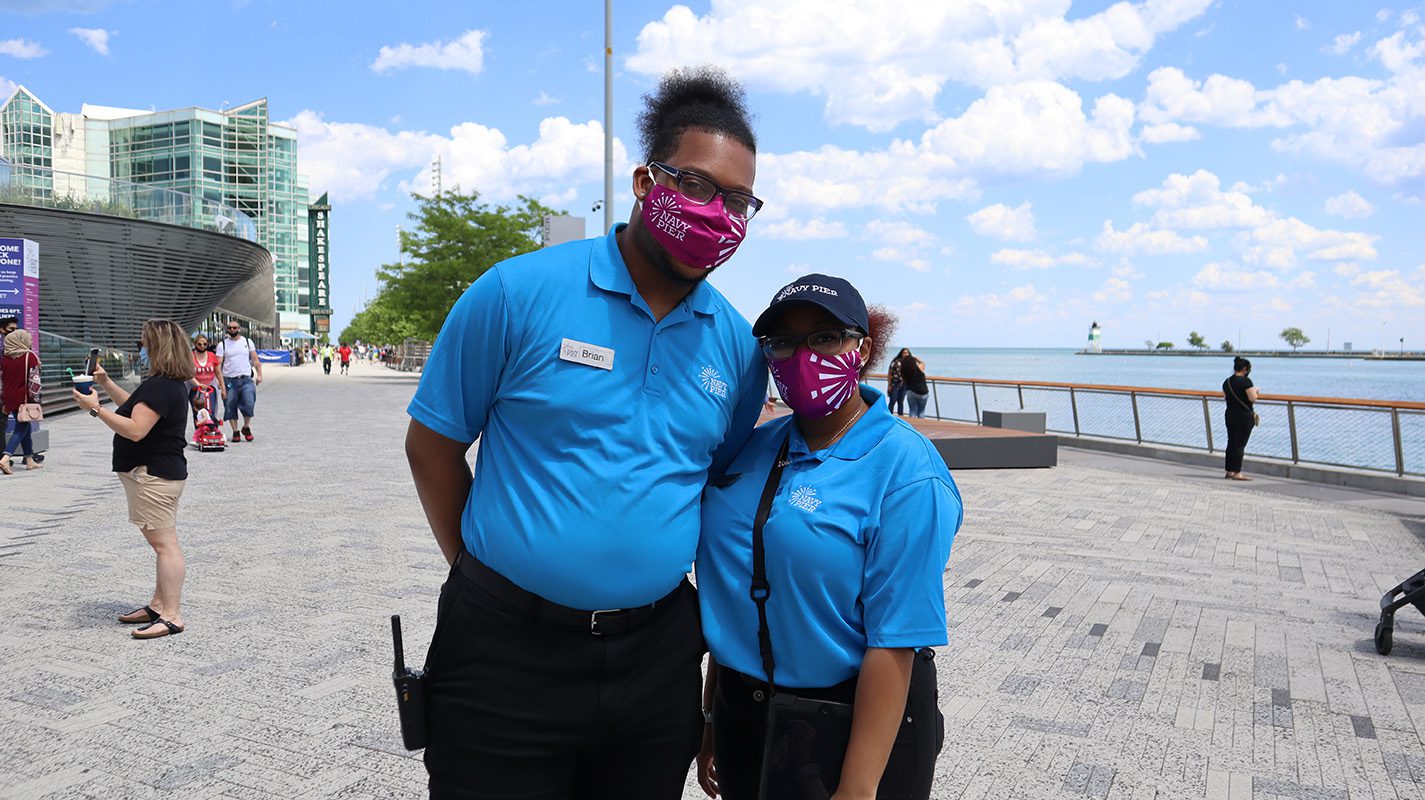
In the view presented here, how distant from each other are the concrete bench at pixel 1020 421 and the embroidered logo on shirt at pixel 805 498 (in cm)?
1591

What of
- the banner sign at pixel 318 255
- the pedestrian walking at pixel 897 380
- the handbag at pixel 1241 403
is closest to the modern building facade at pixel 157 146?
the banner sign at pixel 318 255

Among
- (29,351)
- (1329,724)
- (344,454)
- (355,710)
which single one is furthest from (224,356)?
(1329,724)

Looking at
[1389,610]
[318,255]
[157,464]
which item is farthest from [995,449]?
[318,255]

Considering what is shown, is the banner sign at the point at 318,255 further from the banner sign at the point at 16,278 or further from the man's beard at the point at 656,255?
the man's beard at the point at 656,255

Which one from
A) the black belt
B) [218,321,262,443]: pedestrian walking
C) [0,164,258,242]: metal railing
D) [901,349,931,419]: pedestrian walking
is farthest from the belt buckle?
[0,164,258,242]: metal railing

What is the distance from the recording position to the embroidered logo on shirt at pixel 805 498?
1986mm

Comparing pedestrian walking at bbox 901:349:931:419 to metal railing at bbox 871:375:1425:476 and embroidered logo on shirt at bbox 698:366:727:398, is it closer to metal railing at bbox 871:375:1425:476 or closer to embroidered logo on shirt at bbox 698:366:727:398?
metal railing at bbox 871:375:1425:476

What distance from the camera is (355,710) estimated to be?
172 inches

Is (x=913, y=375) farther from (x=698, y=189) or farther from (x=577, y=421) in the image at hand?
(x=577, y=421)

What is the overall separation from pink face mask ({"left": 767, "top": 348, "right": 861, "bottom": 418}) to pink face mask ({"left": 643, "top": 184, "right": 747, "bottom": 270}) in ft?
0.94

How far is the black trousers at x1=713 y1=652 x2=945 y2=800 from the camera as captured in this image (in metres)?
2.00

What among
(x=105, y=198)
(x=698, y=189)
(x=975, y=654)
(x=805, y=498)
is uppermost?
(x=105, y=198)

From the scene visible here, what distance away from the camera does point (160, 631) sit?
5418 mm

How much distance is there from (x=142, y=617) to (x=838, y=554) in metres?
5.07
